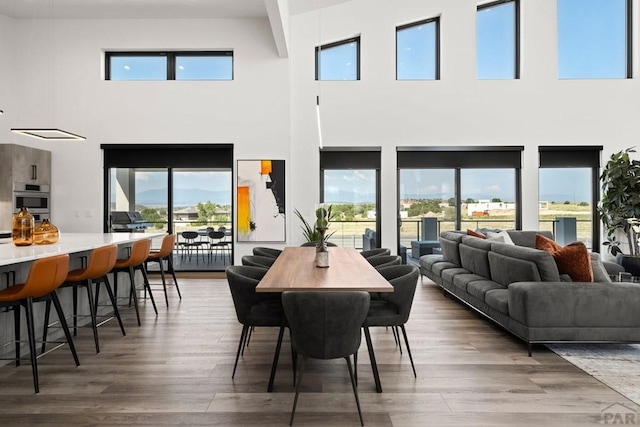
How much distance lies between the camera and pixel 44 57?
7398 mm

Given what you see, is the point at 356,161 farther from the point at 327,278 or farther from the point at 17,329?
the point at 17,329

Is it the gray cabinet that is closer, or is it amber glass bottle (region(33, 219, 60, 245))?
amber glass bottle (region(33, 219, 60, 245))

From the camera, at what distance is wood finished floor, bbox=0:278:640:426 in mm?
2461

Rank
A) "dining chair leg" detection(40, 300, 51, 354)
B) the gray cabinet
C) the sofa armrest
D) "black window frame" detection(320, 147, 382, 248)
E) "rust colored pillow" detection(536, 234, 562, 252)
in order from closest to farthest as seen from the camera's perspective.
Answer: the sofa armrest, "dining chair leg" detection(40, 300, 51, 354), "rust colored pillow" detection(536, 234, 562, 252), the gray cabinet, "black window frame" detection(320, 147, 382, 248)

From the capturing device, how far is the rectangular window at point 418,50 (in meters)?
7.70

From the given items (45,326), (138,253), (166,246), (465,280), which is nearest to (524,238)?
(465,280)

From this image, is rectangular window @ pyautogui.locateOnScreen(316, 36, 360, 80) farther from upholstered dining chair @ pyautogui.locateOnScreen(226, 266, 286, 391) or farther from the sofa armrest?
upholstered dining chair @ pyautogui.locateOnScreen(226, 266, 286, 391)

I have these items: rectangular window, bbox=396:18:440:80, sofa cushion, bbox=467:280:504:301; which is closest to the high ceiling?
rectangular window, bbox=396:18:440:80

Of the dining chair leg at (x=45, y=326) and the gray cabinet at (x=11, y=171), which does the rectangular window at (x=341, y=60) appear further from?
the dining chair leg at (x=45, y=326)

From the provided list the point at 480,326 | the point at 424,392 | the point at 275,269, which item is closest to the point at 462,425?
the point at 424,392

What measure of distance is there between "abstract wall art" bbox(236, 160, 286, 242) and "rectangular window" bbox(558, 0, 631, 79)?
5.85 m

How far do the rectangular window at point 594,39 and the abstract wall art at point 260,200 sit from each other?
19.2 feet

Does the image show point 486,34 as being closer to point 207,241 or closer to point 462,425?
point 207,241

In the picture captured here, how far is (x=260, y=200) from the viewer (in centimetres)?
738
